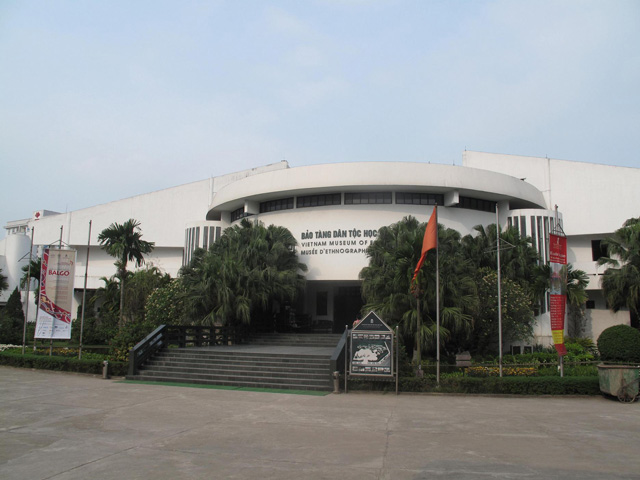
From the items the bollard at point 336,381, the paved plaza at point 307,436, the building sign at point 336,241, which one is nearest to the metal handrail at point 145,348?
the paved plaza at point 307,436

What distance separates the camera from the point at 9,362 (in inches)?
811

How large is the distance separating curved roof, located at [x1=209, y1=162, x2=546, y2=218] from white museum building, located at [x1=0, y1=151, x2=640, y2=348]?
0.06 m

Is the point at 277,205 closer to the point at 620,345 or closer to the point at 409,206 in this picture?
the point at 409,206

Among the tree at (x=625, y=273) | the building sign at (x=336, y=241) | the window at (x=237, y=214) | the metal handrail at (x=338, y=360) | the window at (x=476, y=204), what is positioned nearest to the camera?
the metal handrail at (x=338, y=360)

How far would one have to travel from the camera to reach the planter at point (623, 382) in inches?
528

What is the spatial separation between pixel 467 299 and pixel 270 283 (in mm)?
9639

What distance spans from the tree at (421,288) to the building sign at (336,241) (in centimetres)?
423

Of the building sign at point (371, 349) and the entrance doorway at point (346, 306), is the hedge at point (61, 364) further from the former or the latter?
the entrance doorway at point (346, 306)

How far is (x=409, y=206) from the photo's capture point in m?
27.9

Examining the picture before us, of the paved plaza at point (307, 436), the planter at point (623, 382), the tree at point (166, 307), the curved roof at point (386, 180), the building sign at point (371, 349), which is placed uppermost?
the curved roof at point (386, 180)

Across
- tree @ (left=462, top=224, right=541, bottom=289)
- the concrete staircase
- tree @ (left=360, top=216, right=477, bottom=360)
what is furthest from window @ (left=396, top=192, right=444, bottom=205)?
the concrete staircase

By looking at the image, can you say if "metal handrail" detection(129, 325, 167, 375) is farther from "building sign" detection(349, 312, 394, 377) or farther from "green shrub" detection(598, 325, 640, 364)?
"green shrub" detection(598, 325, 640, 364)

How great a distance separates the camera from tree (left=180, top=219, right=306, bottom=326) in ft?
77.5

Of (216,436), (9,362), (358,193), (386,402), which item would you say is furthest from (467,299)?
(9,362)
